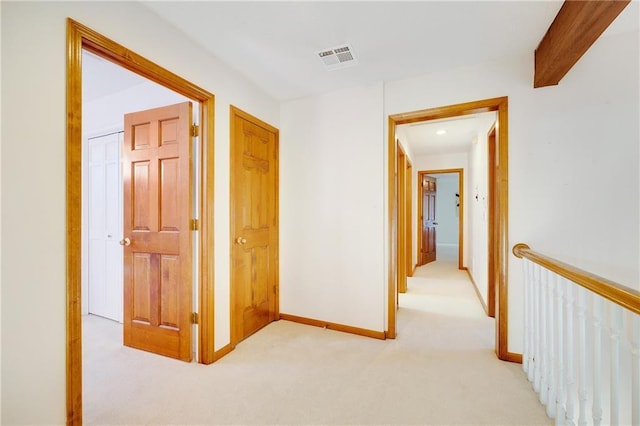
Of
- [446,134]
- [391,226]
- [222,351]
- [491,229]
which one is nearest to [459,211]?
[446,134]

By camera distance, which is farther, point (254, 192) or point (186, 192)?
point (254, 192)

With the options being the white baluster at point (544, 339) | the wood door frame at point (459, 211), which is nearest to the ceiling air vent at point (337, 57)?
the white baluster at point (544, 339)

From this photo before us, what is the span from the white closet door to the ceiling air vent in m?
2.24

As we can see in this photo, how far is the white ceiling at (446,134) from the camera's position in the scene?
378 centimetres

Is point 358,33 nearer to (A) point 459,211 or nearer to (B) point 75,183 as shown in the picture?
(B) point 75,183

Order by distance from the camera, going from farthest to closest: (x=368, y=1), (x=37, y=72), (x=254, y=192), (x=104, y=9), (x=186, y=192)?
(x=254, y=192) < (x=186, y=192) < (x=368, y=1) < (x=104, y=9) < (x=37, y=72)

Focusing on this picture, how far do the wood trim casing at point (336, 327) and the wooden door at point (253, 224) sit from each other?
0.20 m

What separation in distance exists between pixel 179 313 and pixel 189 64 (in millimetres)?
1842

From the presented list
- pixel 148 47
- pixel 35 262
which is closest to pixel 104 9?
pixel 148 47

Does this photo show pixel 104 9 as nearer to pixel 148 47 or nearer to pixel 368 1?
pixel 148 47

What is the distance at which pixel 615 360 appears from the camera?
110 centimetres

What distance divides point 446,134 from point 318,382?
406 cm

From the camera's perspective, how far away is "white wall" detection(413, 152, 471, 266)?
5668 mm

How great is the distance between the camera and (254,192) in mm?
2740
